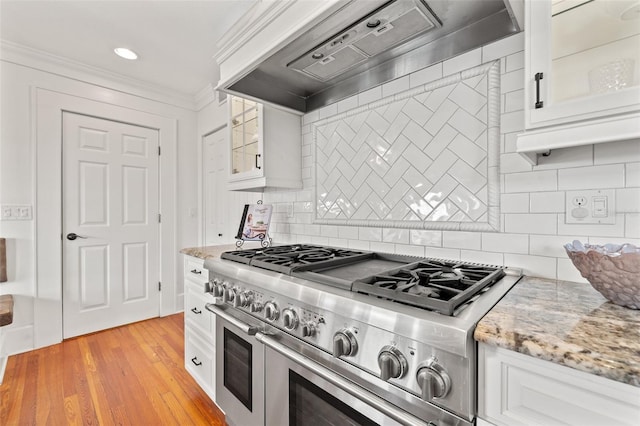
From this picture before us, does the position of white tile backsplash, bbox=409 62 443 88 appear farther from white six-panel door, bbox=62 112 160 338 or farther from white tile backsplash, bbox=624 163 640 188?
white six-panel door, bbox=62 112 160 338

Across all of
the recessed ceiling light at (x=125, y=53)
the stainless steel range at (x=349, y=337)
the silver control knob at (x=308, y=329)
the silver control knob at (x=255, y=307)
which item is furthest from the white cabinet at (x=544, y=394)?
the recessed ceiling light at (x=125, y=53)

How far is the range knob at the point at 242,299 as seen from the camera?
4.27ft

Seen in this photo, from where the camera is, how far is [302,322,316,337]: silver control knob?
0.99 metres

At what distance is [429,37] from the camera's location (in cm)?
131

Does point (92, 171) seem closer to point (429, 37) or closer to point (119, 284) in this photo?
point (119, 284)

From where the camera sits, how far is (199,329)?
180cm

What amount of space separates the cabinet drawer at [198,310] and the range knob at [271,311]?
63 cm

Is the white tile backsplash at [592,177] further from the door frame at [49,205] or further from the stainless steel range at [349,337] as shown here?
the door frame at [49,205]

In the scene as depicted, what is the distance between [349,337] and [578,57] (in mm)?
1082

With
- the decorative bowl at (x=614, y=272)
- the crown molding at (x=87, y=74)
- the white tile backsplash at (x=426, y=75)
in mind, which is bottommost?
the decorative bowl at (x=614, y=272)

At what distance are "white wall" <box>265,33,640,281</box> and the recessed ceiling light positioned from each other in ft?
7.72

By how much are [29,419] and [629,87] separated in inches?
121

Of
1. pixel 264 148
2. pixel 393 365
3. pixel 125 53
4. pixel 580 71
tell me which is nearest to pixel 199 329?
pixel 264 148

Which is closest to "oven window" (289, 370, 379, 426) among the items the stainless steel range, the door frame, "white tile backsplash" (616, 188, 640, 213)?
the stainless steel range
